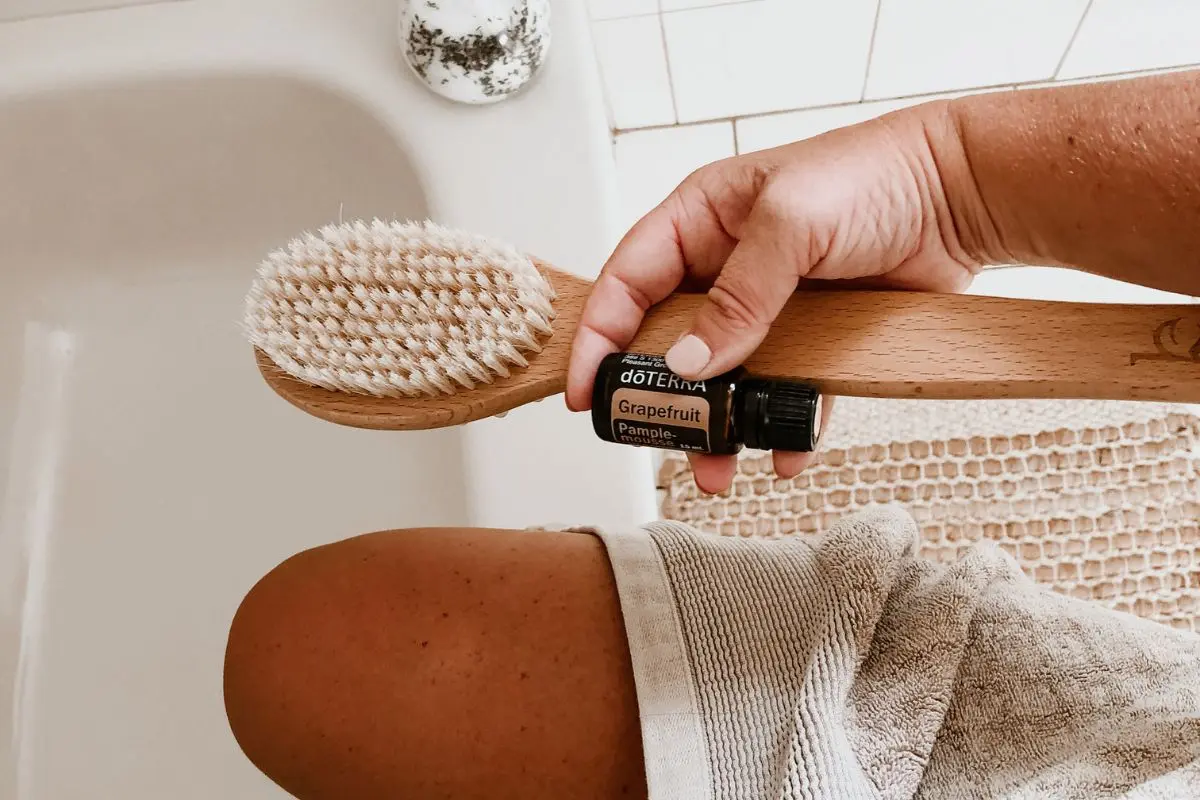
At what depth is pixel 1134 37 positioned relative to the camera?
1034 mm

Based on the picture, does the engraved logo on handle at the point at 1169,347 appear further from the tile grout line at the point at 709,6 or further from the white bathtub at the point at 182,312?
the tile grout line at the point at 709,6

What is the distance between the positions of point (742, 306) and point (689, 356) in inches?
1.4

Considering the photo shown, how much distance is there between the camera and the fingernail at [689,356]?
462 mm

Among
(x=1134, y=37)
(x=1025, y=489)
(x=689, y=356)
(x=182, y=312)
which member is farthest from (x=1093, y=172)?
(x=182, y=312)

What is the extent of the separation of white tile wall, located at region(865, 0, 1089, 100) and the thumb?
655 millimetres

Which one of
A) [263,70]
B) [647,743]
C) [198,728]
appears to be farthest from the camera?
[198,728]

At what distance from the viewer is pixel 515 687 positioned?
51 centimetres

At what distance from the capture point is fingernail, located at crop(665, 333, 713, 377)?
0.46 meters

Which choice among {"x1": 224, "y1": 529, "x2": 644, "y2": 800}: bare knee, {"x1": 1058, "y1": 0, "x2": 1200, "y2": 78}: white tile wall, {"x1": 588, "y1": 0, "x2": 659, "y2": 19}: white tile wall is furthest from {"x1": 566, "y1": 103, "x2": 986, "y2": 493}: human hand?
{"x1": 1058, "y1": 0, "x2": 1200, "y2": 78}: white tile wall

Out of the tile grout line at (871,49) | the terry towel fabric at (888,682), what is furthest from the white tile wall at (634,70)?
the terry towel fabric at (888,682)

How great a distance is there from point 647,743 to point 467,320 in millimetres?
243

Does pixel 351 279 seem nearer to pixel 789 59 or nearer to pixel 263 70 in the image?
pixel 263 70

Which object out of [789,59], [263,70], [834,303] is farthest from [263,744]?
[789,59]

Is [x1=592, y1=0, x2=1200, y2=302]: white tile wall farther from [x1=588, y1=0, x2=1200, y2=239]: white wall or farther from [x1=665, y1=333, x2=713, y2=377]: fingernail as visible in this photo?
[x1=665, y1=333, x2=713, y2=377]: fingernail
